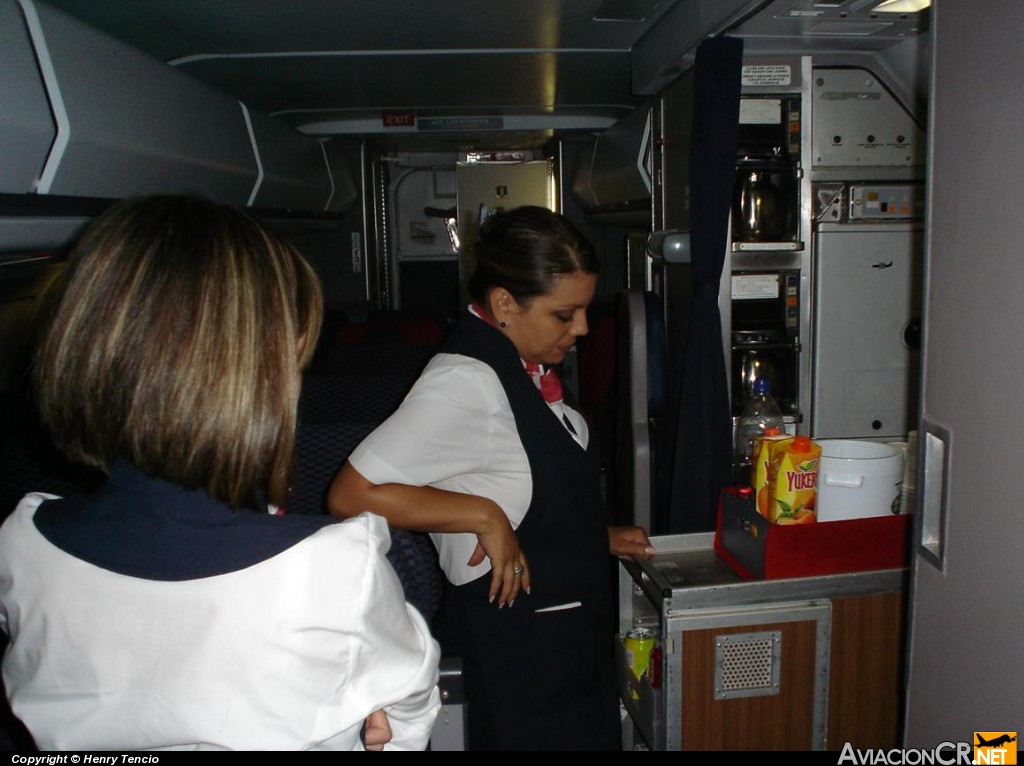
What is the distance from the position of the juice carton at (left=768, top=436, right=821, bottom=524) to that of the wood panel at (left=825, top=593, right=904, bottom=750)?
9.9 inches

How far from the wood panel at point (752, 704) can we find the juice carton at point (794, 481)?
27cm

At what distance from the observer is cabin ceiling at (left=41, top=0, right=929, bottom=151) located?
2.88 metres

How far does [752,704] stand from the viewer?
6.40 feet

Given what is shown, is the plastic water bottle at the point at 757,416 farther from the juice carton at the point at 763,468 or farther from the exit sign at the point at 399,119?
the exit sign at the point at 399,119

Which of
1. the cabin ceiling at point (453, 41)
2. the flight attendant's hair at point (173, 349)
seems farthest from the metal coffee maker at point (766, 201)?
the flight attendant's hair at point (173, 349)

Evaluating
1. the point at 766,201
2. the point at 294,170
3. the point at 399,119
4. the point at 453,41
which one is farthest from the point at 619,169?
the point at 294,170

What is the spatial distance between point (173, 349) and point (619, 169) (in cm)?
457

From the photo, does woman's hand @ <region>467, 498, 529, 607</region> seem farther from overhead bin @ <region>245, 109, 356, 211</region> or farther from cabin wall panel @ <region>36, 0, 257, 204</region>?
overhead bin @ <region>245, 109, 356, 211</region>

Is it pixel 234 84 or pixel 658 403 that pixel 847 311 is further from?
pixel 234 84

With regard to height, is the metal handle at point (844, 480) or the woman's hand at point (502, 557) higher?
the metal handle at point (844, 480)

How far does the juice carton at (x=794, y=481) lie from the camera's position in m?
1.95

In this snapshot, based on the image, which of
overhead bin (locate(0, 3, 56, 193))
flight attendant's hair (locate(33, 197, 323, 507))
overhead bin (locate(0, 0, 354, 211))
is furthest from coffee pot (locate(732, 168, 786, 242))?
flight attendant's hair (locate(33, 197, 323, 507))

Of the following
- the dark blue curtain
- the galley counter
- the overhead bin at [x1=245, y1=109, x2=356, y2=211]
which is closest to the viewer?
the galley counter

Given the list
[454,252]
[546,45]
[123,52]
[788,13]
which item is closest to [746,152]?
[788,13]
